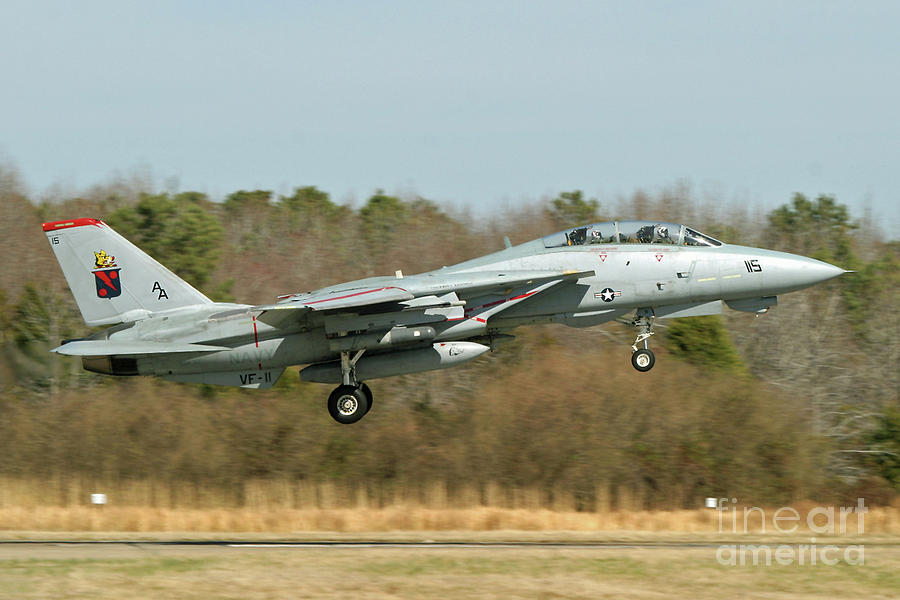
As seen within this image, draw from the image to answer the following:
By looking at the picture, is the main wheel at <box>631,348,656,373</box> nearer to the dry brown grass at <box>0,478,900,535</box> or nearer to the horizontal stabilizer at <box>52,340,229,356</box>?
the horizontal stabilizer at <box>52,340,229,356</box>

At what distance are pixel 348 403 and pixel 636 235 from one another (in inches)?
272

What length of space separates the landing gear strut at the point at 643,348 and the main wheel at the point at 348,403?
569 cm

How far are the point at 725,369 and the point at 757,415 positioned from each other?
348 centimetres

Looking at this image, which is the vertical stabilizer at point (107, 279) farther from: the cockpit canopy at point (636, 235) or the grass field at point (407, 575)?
the cockpit canopy at point (636, 235)

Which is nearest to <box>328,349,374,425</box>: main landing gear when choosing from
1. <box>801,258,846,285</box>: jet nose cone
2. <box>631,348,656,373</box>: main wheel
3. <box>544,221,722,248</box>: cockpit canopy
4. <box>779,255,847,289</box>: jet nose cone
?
<box>544,221,722,248</box>: cockpit canopy

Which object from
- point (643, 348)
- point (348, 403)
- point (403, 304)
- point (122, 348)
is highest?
point (403, 304)

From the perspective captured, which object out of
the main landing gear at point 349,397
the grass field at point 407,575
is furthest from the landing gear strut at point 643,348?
the main landing gear at point 349,397

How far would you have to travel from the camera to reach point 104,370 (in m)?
22.8

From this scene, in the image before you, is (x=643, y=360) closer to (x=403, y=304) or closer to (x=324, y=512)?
(x=403, y=304)

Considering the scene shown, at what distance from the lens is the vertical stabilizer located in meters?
22.9

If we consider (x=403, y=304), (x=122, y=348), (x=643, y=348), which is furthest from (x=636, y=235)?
(x=122, y=348)

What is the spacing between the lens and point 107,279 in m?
22.9

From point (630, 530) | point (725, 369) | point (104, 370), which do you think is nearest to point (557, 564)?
point (104, 370)

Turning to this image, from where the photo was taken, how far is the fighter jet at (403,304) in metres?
21.7
